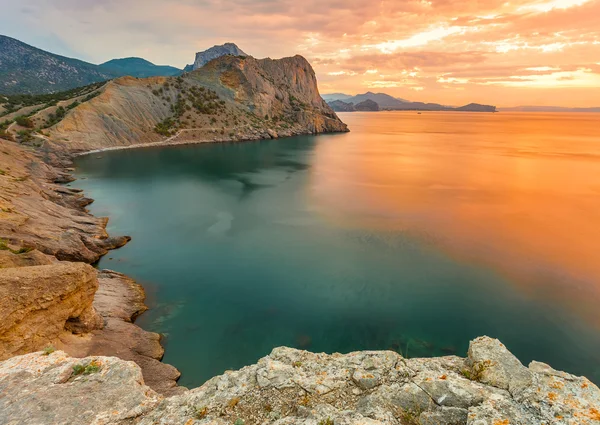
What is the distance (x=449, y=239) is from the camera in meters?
33.1

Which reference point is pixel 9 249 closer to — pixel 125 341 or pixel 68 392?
pixel 125 341

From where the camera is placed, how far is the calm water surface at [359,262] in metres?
19.3

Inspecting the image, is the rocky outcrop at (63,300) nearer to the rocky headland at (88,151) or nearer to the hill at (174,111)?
the rocky headland at (88,151)

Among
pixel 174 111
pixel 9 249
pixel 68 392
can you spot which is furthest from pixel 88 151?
pixel 68 392

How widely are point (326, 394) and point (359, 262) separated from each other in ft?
69.7

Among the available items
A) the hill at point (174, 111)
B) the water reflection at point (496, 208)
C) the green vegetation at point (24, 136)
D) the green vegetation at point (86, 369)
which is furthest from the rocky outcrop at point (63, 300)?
the hill at point (174, 111)

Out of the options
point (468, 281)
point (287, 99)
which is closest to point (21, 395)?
point (468, 281)

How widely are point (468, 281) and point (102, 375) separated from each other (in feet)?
81.7

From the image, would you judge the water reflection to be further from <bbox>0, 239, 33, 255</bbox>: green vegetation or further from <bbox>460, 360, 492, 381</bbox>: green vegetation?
<bbox>0, 239, 33, 255</bbox>: green vegetation

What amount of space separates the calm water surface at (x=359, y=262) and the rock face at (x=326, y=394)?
8512mm

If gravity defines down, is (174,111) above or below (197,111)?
below

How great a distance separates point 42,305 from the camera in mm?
13383

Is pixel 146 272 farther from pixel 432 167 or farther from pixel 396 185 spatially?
pixel 432 167

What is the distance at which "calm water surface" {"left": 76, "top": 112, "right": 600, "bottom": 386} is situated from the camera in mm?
19297
